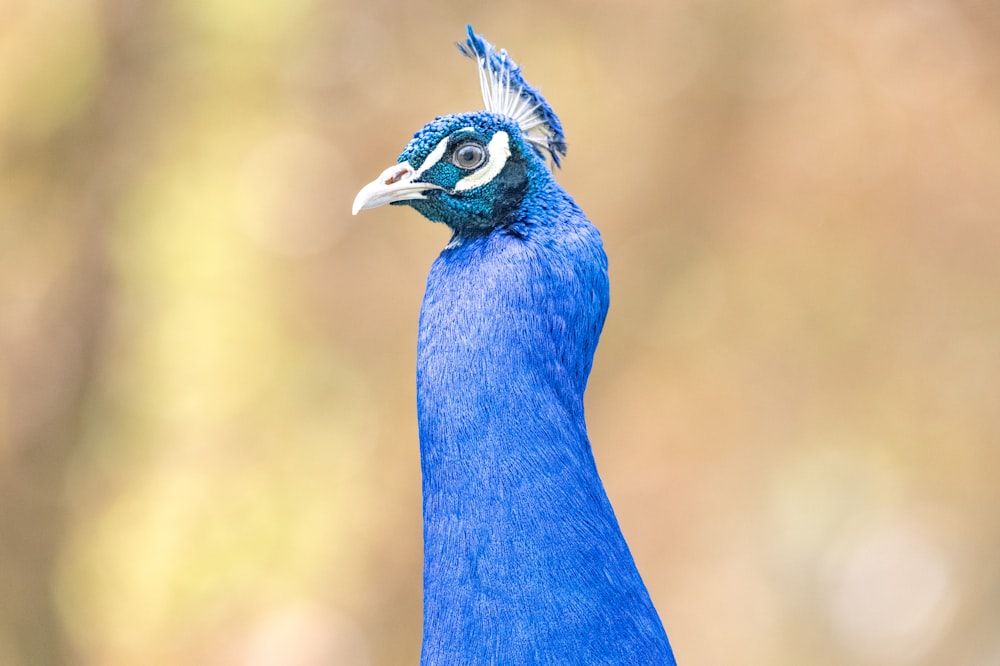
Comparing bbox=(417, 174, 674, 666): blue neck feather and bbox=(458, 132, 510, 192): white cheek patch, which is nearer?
bbox=(417, 174, 674, 666): blue neck feather

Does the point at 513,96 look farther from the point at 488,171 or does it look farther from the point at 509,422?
the point at 509,422

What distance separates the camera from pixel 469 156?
1.34 meters

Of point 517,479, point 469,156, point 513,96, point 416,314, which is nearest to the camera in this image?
point 517,479

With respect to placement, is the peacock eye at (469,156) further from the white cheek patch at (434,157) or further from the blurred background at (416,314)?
the blurred background at (416,314)

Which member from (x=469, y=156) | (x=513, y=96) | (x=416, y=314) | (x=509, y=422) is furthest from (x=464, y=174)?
(x=416, y=314)

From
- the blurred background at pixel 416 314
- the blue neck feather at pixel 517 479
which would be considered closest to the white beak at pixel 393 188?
the blue neck feather at pixel 517 479

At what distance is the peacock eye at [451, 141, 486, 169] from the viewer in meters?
1.34

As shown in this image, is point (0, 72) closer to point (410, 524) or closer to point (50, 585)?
point (50, 585)

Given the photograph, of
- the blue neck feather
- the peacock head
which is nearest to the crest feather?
the peacock head

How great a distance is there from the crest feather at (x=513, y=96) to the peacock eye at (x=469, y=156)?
7.7 inches

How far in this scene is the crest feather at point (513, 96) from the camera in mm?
1510

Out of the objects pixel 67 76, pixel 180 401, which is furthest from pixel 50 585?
pixel 67 76

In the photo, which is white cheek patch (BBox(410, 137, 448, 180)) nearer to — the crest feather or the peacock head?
the peacock head

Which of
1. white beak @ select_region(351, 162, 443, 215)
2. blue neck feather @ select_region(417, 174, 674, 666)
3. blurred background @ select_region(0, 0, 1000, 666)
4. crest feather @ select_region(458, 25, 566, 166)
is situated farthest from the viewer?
blurred background @ select_region(0, 0, 1000, 666)
